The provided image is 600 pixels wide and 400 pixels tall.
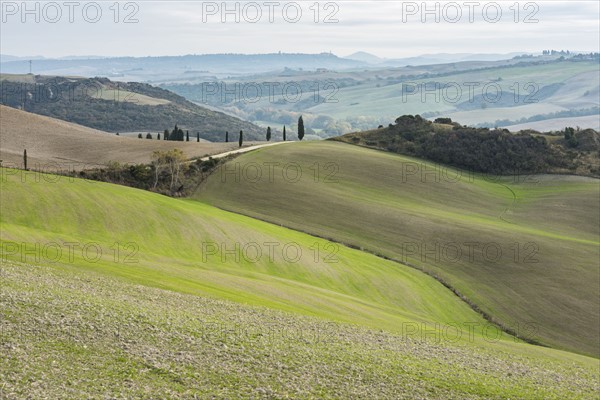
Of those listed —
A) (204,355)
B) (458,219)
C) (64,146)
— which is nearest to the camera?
(204,355)

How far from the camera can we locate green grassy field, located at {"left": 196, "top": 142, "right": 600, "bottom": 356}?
59.0 m

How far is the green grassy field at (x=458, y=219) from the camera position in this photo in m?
Result: 59.0

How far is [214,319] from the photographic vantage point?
1328 inches

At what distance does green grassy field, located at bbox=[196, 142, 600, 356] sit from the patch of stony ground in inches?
762

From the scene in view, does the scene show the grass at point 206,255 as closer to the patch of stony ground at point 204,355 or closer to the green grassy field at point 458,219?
the patch of stony ground at point 204,355

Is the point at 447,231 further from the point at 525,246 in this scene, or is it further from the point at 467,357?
the point at 467,357

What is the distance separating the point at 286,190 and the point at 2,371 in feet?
209

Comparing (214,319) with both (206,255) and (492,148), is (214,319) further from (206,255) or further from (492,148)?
(492,148)

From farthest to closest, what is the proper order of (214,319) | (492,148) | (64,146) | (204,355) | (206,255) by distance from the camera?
1. (492,148)
2. (64,146)
3. (206,255)
4. (214,319)
5. (204,355)

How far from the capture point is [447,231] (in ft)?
241

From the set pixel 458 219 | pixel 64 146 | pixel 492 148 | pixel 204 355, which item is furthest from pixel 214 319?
pixel 492 148

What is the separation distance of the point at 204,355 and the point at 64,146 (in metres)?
96.4

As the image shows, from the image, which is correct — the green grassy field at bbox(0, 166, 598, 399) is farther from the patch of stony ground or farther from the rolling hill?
the rolling hill

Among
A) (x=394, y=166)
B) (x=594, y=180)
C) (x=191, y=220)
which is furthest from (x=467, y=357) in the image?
(x=594, y=180)
